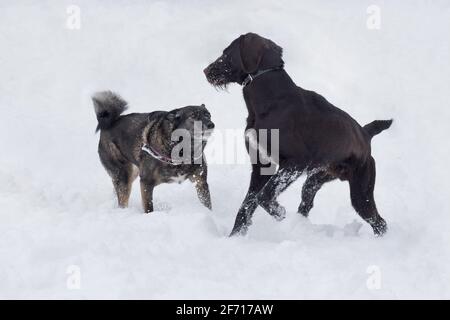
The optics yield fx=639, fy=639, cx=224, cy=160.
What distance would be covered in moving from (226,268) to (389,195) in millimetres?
3494

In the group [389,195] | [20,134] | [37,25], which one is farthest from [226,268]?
[37,25]

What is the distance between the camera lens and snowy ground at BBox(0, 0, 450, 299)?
4277mm

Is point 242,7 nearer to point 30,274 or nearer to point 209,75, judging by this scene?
point 209,75

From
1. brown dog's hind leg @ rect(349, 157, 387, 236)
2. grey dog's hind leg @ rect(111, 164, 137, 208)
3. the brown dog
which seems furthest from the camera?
grey dog's hind leg @ rect(111, 164, 137, 208)

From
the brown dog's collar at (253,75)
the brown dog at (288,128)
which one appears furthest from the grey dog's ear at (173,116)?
the brown dog's collar at (253,75)

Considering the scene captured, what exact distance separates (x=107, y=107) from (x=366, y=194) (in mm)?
3217

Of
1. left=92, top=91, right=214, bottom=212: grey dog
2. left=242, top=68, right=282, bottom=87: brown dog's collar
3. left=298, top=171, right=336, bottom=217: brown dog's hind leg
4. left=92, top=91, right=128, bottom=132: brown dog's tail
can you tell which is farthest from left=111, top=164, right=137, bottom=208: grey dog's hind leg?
left=242, top=68, right=282, bottom=87: brown dog's collar

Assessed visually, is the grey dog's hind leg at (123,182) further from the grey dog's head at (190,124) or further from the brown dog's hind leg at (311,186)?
the brown dog's hind leg at (311,186)

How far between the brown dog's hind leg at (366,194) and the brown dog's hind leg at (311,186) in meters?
0.29

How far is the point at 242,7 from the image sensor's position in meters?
12.7

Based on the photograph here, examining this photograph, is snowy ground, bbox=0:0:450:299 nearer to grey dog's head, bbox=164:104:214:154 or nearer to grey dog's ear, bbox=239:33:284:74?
grey dog's head, bbox=164:104:214:154

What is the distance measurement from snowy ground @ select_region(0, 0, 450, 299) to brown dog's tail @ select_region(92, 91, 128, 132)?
3.00 ft

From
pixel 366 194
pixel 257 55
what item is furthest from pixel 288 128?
pixel 366 194

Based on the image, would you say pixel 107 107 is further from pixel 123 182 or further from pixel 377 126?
pixel 377 126
